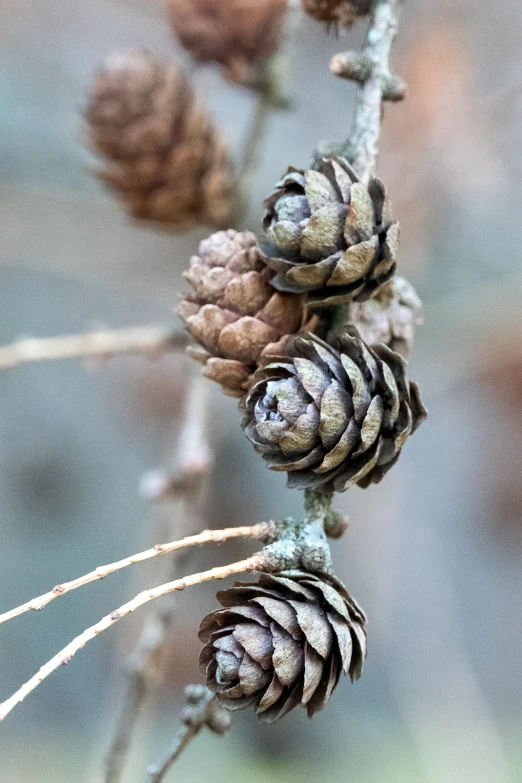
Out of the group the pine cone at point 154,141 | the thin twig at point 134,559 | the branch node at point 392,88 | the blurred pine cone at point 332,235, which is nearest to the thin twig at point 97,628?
the thin twig at point 134,559

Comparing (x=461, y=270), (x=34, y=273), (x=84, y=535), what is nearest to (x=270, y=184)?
(x=461, y=270)

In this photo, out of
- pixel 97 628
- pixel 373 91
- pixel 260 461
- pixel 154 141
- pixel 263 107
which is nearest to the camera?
pixel 97 628

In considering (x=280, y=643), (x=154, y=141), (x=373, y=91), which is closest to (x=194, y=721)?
(x=280, y=643)

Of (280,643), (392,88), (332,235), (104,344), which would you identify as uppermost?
(104,344)

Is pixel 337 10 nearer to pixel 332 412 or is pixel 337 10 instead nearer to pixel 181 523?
Result: pixel 332 412

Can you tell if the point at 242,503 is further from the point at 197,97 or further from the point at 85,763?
the point at 197,97

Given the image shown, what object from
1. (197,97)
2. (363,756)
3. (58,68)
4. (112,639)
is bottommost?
(363,756)

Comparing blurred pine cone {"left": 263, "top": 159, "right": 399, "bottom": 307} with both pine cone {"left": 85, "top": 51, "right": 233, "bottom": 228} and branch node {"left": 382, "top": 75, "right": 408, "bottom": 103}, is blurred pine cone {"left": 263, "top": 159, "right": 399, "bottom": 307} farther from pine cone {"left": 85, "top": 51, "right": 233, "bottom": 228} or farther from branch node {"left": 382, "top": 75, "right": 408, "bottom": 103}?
pine cone {"left": 85, "top": 51, "right": 233, "bottom": 228}
